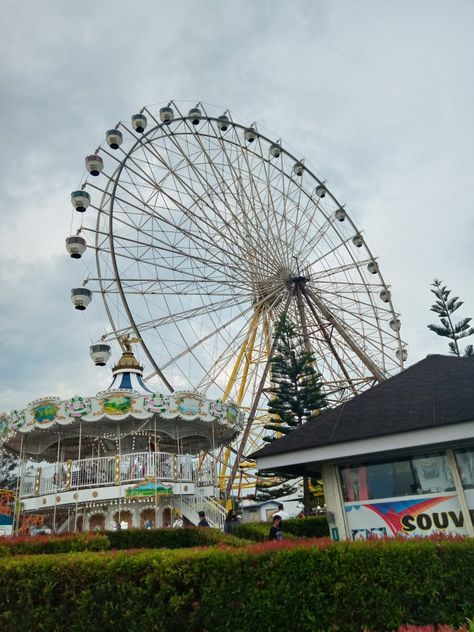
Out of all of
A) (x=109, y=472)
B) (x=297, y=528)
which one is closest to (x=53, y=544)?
(x=297, y=528)

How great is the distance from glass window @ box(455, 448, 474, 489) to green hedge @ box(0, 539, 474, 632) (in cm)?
316

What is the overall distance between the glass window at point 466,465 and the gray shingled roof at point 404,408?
59 centimetres

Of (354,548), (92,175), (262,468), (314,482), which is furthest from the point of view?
(314,482)

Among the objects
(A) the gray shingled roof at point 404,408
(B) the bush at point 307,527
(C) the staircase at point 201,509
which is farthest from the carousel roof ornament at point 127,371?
(A) the gray shingled roof at point 404,408

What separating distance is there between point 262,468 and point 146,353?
36.0ft

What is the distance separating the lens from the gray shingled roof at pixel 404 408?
779 cm

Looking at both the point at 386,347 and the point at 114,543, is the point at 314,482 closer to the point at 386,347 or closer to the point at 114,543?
the point at 386,347

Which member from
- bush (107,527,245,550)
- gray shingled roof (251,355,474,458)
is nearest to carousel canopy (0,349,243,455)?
bush (107,527,245,550)

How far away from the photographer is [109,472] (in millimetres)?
16781

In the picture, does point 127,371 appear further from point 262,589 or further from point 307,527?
point 262,589

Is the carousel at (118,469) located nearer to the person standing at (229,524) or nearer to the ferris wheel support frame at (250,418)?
the ferris wheel support frame at (250,418)

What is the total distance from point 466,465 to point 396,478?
3.41 ft

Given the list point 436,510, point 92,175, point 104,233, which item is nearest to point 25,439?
point 104,233

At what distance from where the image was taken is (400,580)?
4.35 metres
